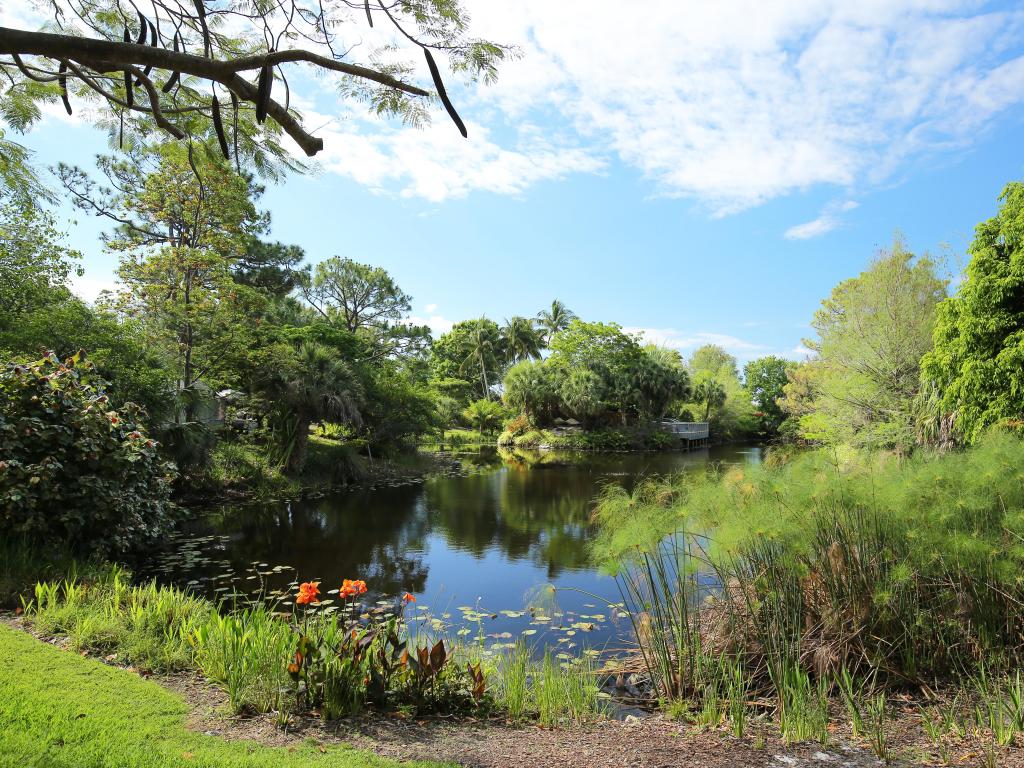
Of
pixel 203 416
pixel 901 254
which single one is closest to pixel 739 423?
pixel 901 254

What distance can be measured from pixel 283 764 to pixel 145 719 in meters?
1.08

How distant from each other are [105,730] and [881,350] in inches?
767

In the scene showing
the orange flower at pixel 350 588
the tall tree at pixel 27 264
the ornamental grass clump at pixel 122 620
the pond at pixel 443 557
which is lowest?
the pond at pixel 443 557

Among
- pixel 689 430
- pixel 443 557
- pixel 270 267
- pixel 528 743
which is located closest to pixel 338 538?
pixel 443 557

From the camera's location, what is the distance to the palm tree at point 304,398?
17.3 meters

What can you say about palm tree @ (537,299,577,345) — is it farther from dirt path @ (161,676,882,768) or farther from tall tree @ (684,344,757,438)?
dirt path @ (161,676,882,768)

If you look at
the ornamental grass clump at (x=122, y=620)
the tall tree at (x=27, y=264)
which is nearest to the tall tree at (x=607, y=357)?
the tall tree at (x=27, y=264)

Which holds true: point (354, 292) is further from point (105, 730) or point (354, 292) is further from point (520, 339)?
point (105, 730)

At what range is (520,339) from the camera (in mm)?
52500

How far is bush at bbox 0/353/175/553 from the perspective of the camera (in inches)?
250

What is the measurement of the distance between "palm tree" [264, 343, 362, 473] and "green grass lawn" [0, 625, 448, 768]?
1397 centimetres

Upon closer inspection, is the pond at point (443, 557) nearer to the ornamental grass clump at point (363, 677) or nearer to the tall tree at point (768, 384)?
the ornamental grass clump at point (363, 677)

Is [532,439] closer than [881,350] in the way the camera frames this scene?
No

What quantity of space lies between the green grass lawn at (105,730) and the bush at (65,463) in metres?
3.29
